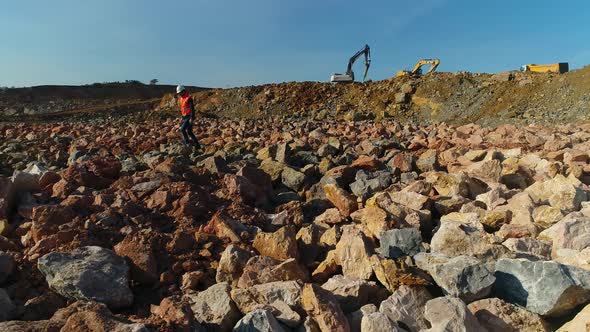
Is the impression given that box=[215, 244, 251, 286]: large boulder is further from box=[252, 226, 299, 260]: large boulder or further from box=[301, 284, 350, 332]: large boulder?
box=[301, 284, 350, 332]: large boulder

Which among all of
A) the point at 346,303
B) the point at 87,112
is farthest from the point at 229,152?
the point at 87,112

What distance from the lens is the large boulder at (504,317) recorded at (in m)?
2.57

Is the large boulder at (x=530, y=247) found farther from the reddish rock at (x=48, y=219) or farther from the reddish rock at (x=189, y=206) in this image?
the reddish rock at (x=48, y=219)

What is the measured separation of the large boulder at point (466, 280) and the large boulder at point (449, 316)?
23 cm

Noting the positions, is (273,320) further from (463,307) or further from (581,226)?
(581,226)

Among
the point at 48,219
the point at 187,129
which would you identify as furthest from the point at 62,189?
the point at 187,129

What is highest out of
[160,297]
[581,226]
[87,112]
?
[87,112]

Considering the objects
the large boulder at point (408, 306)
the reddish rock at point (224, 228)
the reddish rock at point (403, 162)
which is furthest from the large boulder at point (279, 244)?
the reddish rock at point (403, 162)

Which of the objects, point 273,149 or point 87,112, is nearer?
point 273,149

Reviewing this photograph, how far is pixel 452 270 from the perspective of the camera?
2818 mm

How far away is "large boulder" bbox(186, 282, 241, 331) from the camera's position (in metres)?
2.59

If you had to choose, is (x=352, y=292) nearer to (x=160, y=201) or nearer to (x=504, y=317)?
(x=504, y=317)

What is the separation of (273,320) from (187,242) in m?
1.54

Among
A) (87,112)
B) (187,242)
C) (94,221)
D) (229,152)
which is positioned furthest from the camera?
(87,112)
